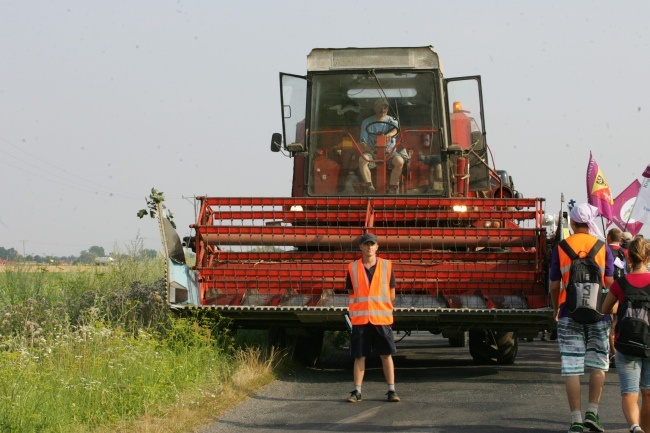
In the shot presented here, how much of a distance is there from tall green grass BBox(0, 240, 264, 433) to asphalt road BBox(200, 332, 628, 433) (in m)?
0.76

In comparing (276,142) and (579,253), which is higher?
(276,142)

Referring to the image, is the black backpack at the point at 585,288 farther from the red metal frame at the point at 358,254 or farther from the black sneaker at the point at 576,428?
the red metal frame at the point at 358,254

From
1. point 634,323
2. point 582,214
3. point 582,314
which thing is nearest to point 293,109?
point 582,214

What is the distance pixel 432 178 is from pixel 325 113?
1.72m

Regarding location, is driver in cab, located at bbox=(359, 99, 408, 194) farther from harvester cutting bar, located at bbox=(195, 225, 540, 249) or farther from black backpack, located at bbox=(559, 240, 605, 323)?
black backpack, located at bbox=(559, 240, 605, 323)

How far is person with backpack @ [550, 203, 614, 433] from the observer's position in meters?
8.77

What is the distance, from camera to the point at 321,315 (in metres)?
12.2

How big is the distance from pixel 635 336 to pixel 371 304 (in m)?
3.80

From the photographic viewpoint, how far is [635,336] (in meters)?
8.15

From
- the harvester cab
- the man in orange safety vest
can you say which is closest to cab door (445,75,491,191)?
the harvester cab

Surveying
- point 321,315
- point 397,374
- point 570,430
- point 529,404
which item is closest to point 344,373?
point 397,374

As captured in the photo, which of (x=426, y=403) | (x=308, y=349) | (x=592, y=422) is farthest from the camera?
(x=308, y=349)

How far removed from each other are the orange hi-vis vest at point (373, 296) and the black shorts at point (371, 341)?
75mm

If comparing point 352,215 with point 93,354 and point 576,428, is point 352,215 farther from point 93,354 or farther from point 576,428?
point 576,428
